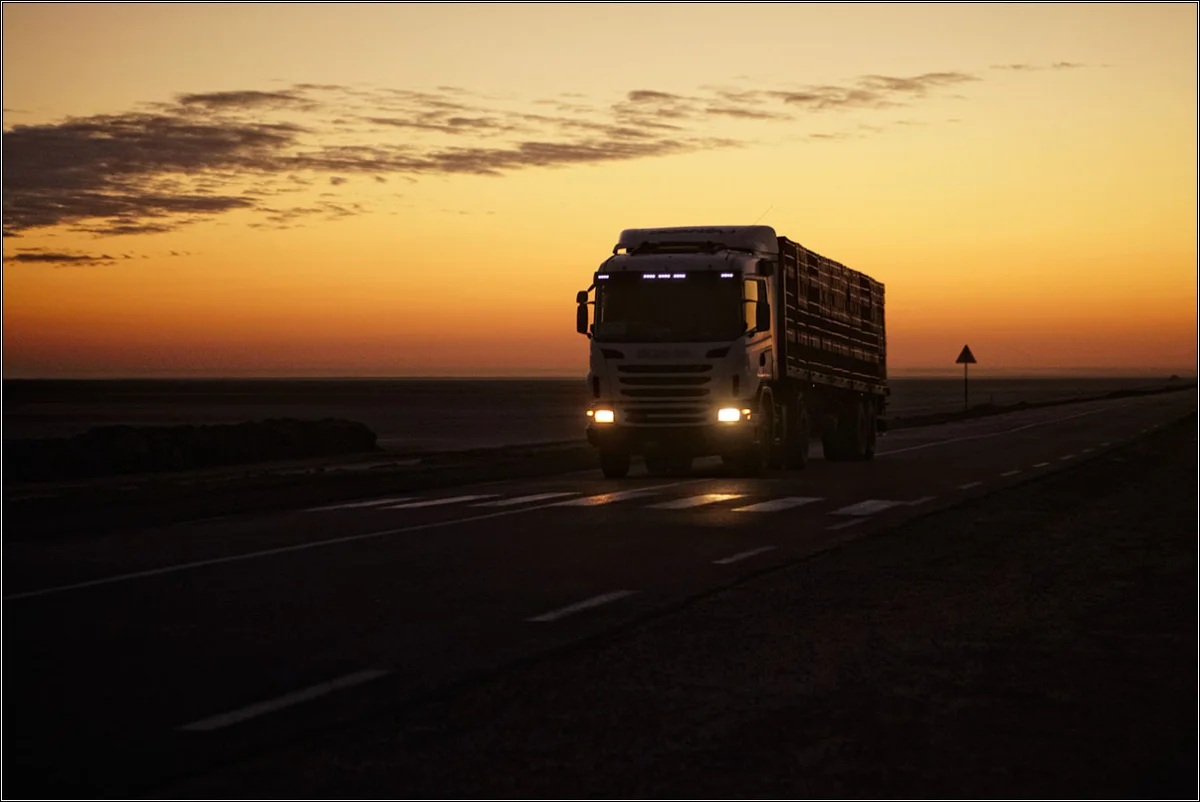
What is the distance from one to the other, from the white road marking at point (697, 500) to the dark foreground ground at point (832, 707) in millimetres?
7173

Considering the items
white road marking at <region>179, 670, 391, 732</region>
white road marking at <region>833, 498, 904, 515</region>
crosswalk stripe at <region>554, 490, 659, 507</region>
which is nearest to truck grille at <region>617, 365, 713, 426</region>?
crosswalk stripe at <region>554, 490, 659, 507</region>

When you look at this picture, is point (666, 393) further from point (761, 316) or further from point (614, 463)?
point (761, 316)

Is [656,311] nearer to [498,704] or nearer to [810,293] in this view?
[810,293]

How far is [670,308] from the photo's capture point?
2638 centimetres

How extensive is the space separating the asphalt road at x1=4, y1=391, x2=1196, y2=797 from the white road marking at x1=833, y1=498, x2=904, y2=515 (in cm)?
7

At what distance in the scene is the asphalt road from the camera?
23.9 ft

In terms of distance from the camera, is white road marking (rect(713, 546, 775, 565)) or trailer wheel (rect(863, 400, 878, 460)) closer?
white road marking (rect(713, 546, 775, 565))

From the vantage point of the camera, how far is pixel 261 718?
7461 mm

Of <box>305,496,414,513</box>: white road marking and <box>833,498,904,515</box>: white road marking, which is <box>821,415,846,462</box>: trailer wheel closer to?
<box>833,498,904,515</box>: white road marking

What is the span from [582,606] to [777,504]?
32.7 feet

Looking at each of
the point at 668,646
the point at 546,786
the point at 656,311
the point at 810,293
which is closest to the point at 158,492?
the point at 656,311

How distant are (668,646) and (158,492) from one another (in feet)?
48.6

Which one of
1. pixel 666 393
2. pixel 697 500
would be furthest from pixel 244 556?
pixel 666 393

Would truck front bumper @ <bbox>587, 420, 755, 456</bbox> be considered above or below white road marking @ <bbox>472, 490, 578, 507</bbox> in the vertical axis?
above
